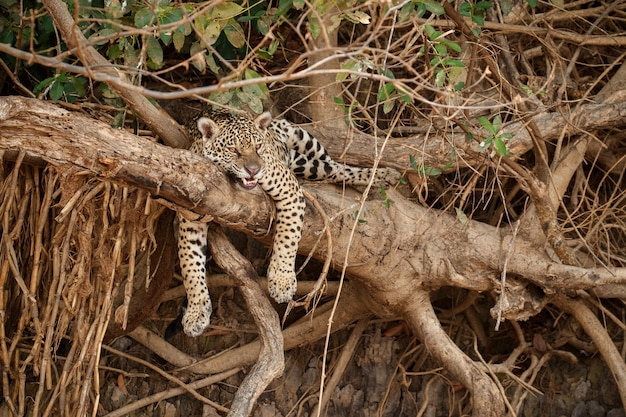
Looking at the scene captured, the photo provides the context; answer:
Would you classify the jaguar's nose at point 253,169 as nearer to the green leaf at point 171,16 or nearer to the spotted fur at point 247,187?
the spotted fur at point 247,187

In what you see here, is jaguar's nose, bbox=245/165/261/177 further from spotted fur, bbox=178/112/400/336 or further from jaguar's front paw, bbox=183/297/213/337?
jaguar's front paw, bbox=183/297/213/337

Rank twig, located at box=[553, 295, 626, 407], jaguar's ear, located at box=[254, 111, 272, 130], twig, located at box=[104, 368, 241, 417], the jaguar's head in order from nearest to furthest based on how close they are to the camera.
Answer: the jaguar's head → jaguar's ear, located at box=[254, 111, 272, 130] → twig, located at box=[553, 295, 626, 407] → twig, located at box=[104, 368, 241, 417]

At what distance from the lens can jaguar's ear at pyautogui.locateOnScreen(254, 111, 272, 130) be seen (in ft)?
17.2

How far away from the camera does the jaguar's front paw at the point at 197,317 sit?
16.6ft

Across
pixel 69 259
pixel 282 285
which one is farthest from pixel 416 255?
pixel 69 259

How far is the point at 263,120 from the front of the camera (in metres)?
5.27

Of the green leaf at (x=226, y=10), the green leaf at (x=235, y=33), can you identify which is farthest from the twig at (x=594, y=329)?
the green leaf at (x=226, y=10)

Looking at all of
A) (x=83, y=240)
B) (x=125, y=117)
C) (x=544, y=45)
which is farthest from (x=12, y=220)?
(x=544, y=45)

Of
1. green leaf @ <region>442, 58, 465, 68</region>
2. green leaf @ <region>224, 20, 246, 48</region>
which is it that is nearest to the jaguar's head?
green leaf @ <region>224, 20, 246, 48</region>

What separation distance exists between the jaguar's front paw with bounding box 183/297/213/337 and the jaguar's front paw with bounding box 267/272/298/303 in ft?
1.25

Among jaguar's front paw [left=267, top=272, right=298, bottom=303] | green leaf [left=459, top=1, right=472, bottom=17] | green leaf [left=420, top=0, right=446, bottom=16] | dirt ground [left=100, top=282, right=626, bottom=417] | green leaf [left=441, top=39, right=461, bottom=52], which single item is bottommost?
dirt ground [left=100, top=282, right=626, bottom=417]

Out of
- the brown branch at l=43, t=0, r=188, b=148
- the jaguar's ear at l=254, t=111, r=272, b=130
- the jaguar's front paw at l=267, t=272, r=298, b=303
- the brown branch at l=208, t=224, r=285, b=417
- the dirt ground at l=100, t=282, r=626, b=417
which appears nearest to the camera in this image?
the brown branch at l=43, t=0, r=188, b=148

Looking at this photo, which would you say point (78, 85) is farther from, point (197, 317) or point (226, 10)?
point (197, 317)

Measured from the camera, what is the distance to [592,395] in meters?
6.41
